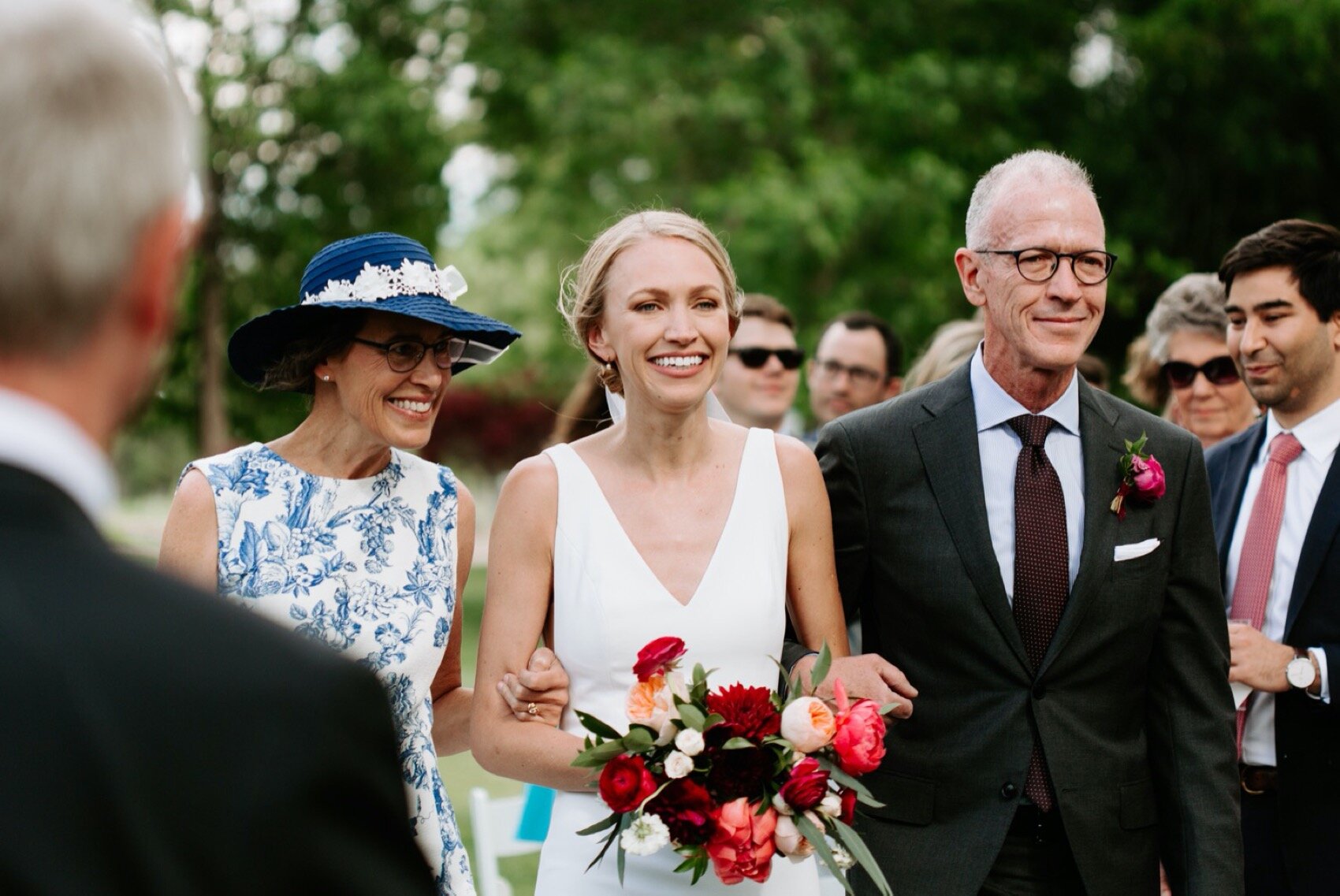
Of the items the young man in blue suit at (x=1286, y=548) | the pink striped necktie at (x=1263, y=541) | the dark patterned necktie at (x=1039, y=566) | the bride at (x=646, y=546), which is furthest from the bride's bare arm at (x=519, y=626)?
the pink striped necktie at (x=1263, y=541)

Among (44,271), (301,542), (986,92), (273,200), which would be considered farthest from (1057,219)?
(273,200)

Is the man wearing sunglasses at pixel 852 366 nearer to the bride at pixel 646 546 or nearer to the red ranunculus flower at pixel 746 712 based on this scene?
the bride at pixel 646 546

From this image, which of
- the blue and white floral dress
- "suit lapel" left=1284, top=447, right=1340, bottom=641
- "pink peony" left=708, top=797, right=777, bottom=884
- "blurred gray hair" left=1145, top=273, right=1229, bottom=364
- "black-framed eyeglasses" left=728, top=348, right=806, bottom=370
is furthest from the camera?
"black-framed eyeglasses" left=728, top=348, right=806, bottom=370

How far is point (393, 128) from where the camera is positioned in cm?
1688

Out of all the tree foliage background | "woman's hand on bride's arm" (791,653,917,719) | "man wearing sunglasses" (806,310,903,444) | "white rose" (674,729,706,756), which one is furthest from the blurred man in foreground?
the tree foliage background

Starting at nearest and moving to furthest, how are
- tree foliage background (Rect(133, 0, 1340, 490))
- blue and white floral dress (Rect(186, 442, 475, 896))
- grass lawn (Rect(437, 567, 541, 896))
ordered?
blue and white floral dress (Rect(186, 442, 475, 896))
grass lawn (Rect(437, 567, 541, 896))
tree foliage background (Rect(133, 0, 1340, 490))

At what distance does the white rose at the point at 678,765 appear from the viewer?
10.1 ft

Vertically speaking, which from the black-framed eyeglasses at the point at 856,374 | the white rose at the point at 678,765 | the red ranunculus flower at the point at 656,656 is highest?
the black-framed eyeglasses at the point at 856,374

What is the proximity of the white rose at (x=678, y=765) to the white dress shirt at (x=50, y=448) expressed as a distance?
1.99 metres

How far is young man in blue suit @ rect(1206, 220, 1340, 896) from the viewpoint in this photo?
4.27 m

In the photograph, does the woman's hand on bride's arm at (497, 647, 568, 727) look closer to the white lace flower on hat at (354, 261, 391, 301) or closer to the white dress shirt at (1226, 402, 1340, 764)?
the white lace flower on hat at (354, 261, 391, 301)

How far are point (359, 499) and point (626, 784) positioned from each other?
124cm

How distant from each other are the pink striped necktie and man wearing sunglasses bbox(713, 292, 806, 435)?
10.0 ft

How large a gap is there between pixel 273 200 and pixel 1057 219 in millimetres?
15448
